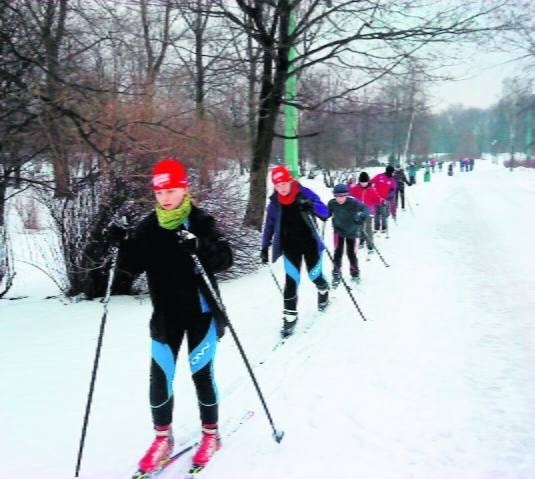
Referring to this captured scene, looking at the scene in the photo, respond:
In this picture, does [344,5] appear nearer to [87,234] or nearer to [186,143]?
[186,143]

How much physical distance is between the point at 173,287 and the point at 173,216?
0.47 m

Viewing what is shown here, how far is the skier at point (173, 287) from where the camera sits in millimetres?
3475

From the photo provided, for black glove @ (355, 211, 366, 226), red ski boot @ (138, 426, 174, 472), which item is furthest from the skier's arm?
red ski boot @ (138, 426, 174, 472)

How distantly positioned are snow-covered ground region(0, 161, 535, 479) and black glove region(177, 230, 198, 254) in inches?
59.0

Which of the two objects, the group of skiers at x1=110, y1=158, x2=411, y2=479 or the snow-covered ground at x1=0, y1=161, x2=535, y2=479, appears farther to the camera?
the snow-covered ground at x1=0, y1=161, x2=535, y2=479

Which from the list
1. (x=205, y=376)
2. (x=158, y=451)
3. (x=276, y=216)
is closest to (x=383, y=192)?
(x=276, y=216)

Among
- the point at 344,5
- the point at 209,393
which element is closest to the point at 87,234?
the point at 209,393

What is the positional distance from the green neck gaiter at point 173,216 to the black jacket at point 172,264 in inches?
1.8

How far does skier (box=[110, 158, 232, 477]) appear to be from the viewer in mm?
3475

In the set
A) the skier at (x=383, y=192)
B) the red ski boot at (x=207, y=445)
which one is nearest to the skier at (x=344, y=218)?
the red ski boot at (x=207, y=445)

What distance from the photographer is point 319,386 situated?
4.82 metres

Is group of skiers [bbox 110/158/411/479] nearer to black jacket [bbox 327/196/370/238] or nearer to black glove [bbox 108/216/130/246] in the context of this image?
black glove [bbox 108/216/130/246]

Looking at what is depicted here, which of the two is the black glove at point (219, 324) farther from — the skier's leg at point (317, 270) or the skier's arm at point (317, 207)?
the skier's leg at point (317, 270)

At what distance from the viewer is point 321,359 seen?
550 cm
